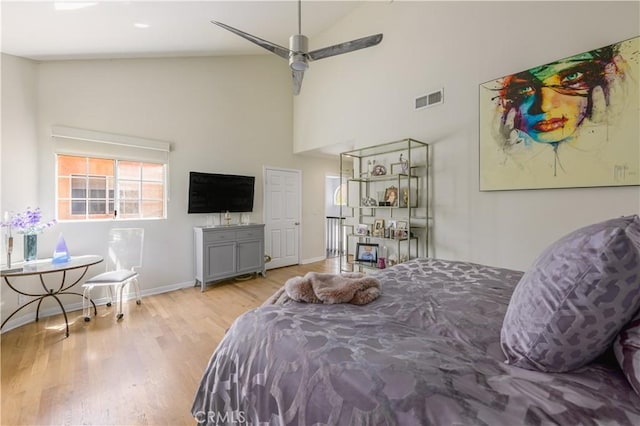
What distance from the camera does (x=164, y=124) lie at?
150 inches

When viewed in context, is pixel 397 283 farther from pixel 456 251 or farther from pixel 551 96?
pixel 551 96

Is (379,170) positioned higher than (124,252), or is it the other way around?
(379,170)

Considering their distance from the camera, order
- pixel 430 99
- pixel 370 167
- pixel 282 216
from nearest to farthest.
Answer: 1. pixel 430 99
2. pixel 370 167
3. pixel 282 216

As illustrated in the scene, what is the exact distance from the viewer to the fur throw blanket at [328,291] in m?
1.34

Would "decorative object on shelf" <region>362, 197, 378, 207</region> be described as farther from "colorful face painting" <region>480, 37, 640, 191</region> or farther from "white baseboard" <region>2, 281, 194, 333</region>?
"white baseboard" <region>2, 281, 194, 333</region>

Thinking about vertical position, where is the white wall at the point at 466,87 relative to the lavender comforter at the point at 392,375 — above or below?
above

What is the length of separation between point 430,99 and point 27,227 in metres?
4.39

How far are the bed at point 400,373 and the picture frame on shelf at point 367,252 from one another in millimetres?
2221

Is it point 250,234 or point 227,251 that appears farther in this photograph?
point 250,234

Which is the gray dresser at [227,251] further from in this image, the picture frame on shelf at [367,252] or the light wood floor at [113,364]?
the picture frame on shelf at [367,252]

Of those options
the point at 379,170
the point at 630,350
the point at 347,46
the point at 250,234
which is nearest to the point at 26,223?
the point at 250,234

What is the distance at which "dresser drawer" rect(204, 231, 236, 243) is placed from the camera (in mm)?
3902

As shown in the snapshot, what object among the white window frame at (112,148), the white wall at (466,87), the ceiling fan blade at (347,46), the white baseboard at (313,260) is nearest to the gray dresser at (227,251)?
the white window frame at (112,148)

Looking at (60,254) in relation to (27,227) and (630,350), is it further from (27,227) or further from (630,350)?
(630,350)
